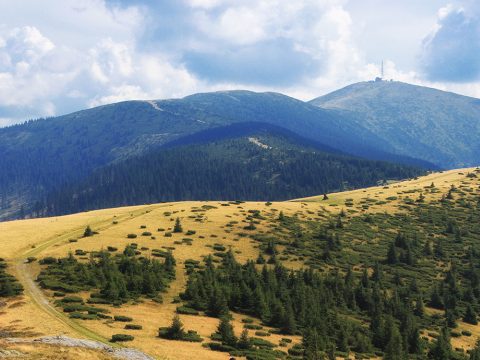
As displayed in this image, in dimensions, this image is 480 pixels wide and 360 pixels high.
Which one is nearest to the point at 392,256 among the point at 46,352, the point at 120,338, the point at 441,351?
the point at 441,351

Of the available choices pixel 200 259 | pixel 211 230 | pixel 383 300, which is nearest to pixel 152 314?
pixel 200 259

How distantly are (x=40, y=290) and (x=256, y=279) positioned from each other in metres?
34.1

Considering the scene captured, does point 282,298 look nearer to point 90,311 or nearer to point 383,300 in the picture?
point 383,300

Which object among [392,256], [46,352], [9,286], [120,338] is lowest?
[392,256]

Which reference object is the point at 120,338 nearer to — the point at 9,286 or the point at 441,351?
the point at 9,286

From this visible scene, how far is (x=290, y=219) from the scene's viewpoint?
140 m

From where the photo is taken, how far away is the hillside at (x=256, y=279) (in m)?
54.8

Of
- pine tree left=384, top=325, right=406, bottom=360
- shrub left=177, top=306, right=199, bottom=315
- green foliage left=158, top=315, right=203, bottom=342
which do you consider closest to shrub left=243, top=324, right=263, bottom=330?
shrub left=177, top=306, right=199, bottom=315

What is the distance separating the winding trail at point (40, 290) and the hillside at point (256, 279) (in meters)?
0.30

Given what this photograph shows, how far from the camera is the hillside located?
54.8 m

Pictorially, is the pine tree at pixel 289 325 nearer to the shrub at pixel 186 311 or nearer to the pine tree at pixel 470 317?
the shrub at pixel 186 311

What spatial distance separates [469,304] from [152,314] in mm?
69136

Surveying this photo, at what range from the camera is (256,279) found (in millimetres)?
79375

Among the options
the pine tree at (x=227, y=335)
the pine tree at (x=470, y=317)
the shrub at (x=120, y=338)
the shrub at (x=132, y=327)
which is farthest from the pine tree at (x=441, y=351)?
the shrub at (x=120, y=338)
